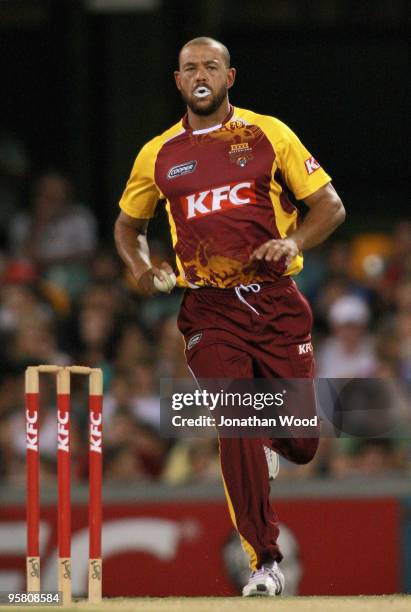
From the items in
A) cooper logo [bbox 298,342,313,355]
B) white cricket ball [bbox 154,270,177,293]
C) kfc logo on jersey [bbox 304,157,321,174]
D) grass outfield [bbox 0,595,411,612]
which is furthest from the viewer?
cooper logo [bbox 298,342,313,355]

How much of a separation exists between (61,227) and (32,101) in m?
2.84

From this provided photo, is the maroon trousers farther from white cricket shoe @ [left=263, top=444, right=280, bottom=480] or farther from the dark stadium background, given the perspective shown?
the dark stadium background

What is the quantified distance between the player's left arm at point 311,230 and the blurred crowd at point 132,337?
2.45 m

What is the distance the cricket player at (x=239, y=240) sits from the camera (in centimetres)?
641

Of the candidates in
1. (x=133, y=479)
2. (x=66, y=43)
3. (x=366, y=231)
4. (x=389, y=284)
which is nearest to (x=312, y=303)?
(x=389, y=284)

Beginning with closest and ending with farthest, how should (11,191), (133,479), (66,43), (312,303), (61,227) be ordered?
(133,479), (312,303), (61,227), (11,191), (66,43)

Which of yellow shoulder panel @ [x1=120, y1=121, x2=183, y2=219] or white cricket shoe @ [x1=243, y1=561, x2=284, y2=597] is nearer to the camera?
white cricket shoe @ [x1=243, y1=561, x2=284, y2=597]

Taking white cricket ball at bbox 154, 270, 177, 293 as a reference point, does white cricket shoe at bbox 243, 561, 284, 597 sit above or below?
below

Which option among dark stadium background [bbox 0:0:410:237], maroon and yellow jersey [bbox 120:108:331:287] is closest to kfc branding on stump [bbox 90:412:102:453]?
maroon and yellow jersey [bbox 120:108:331:287]

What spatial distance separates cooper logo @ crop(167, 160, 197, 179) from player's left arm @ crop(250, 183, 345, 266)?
465 millimetres

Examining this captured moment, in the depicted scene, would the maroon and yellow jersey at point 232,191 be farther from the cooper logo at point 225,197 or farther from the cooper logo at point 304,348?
the cooper logo at point 304,348

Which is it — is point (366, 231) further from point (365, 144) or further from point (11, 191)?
point (11, 191)

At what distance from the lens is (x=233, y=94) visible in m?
14.4

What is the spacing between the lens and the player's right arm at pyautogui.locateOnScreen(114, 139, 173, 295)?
661 cm
